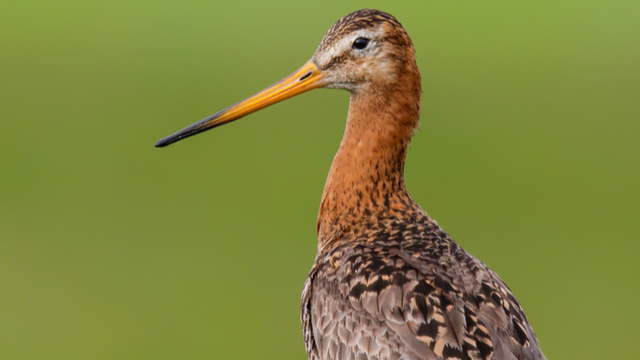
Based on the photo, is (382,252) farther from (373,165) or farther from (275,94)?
(275,94)

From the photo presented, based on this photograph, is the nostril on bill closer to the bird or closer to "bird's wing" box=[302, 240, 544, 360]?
the bird

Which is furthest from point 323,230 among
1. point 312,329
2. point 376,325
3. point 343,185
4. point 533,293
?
point 533,293

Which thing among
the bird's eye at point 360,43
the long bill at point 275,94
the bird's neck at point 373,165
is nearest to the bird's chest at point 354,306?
the bird's neck at point 373,165

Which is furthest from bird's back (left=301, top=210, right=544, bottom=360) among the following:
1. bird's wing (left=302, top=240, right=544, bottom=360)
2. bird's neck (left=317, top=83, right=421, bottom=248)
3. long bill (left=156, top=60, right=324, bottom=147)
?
long bill (left=156, top=60, right=324, bottom=147)

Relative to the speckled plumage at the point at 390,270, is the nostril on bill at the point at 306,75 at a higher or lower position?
higher

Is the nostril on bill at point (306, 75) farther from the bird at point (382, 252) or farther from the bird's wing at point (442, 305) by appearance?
the bird's wing at point (442, 305)

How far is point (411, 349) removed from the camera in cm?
238

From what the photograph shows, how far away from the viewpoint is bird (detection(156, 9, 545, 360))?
242cm

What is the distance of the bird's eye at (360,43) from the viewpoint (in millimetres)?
2934

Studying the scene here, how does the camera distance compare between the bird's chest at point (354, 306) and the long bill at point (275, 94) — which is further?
the long bill at point (275, 94)

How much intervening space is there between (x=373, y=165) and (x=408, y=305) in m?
0.71

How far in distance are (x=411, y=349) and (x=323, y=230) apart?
2.67 feet

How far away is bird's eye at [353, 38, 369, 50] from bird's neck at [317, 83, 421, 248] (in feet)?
0.58

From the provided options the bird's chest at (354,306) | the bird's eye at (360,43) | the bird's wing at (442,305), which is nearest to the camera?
the bird's wing at (442,305)
